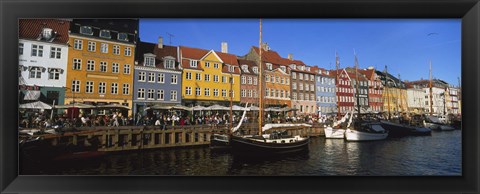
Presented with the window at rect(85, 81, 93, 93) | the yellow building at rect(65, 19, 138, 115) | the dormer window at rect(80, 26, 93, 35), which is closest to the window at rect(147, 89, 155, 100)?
the yellow building at rect(65, 19, 138, 115)

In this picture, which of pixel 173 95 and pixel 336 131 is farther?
pixel 336 131

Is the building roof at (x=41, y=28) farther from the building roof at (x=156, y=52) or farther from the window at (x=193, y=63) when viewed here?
the window at (x=193, y=63)

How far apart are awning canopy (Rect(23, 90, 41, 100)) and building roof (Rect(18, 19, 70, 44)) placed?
0.85 m

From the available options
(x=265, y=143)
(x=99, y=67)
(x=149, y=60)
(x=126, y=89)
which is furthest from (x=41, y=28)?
(x=265, y=143)

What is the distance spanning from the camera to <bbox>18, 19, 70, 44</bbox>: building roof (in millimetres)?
3990

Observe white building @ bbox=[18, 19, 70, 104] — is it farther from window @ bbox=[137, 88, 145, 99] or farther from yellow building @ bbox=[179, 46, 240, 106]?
yellow building @ bbox=[179, 46, 240, 106]

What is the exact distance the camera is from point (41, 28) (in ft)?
16.3

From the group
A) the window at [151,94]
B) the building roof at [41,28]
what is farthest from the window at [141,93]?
the building roof at [41,28]

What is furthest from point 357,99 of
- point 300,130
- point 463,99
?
point 463,99

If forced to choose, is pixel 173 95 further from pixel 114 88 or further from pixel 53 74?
pixel 53 74

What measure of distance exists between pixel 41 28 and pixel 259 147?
620 centimetres

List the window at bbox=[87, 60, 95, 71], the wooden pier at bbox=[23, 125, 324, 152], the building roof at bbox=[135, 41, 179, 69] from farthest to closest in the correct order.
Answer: the wooden pier at bbox=[23, 125, 324, 152]
the window at bbox=[87, 60, 95, 71]
the building roof at bbox=[135, 41, 179, 69]

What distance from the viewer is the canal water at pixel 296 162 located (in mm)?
5875

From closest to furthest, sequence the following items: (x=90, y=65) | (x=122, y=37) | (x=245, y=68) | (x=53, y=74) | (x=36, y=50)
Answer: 1. (x=36, y=50)
2. (x=53, y=74)
3. (x=122, y=37)
4. (x=90, y=65)
5. (x=245, y=68)
